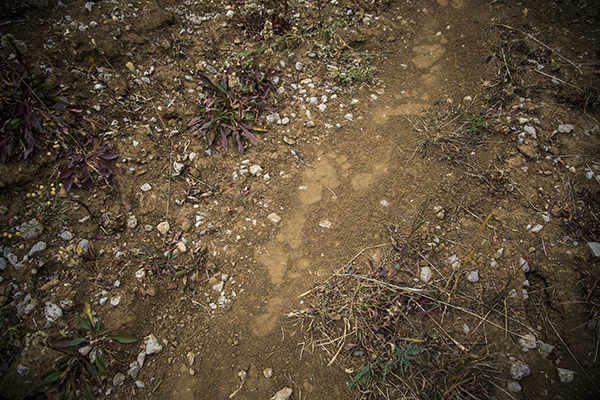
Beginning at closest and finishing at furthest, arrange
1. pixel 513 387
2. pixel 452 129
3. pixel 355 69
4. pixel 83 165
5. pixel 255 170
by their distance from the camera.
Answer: pixel 513 387
pixel 83 165
pixel 255 170
pixel 452 129
pixel 355 69

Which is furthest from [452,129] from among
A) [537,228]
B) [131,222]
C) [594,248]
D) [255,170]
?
[131,222]

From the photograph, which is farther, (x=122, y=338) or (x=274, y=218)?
(x=274, y=218)

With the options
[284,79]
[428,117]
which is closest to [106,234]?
[284,79]

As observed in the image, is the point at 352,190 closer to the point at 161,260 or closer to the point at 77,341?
the point at 161,260

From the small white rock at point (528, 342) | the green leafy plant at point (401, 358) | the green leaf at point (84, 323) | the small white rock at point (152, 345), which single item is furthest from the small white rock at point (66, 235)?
the small white rock at point (528, 342)

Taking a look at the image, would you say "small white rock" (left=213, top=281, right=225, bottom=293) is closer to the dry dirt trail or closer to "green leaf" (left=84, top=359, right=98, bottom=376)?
the dry dirt trail

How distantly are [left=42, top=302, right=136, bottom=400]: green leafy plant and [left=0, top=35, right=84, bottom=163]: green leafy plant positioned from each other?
5.35 feet

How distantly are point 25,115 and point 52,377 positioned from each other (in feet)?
7.47

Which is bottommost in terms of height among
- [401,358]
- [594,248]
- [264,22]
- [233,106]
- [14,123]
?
[401,358]

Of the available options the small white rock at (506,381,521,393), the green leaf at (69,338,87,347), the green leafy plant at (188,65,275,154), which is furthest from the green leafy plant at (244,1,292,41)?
the small white rock at (506,381,521,393)

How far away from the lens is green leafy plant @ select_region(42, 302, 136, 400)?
2082 millimetres

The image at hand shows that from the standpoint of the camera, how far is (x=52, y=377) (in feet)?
6.84

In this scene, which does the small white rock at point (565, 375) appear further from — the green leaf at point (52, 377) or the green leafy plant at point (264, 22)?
the green leafy plant at point (264, 22)

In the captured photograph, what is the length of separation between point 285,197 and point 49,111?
7.89 ft
